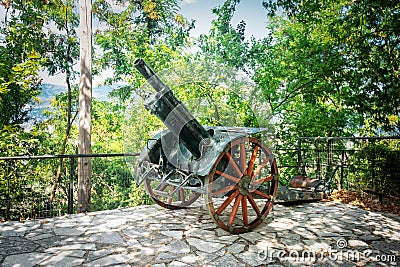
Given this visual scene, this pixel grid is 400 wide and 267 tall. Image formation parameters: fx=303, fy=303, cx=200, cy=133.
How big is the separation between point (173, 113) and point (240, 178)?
1.17 metres

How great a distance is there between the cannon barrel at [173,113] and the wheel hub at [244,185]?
2.08ft

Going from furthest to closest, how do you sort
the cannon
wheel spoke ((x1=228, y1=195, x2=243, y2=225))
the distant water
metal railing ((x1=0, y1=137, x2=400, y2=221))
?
1. the distant water
2. metal railing ((x1=0, y1=137, x2=400, y2=221))
3. wheel spoke ((x1=228, y1=195, x2=243, y2=225))
4. the cannon

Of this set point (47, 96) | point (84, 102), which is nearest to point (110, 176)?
point (84, 102)

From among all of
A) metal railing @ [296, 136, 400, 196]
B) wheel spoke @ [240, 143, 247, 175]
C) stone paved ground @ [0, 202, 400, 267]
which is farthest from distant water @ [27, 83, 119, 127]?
metal railing @ [296, 136, 400, 196]

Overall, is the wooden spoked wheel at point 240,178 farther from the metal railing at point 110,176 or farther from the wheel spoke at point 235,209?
the metal railing at point 110,176

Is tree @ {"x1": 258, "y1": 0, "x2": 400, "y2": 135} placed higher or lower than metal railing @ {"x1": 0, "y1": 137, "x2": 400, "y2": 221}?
higher

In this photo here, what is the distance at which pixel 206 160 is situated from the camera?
345cm

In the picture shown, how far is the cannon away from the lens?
129 inches

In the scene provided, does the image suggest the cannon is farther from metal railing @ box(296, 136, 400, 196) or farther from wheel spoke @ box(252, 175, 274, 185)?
metal railing @ box(296, 136, 400, 196)

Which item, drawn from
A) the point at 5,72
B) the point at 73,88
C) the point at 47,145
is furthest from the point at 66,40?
the point at 5,72

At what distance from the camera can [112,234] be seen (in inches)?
143

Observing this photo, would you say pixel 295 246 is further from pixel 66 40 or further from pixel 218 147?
pixel 66 40

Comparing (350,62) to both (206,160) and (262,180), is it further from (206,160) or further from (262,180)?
(206,160)

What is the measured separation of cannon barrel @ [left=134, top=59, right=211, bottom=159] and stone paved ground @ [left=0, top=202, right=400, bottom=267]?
108 cm
